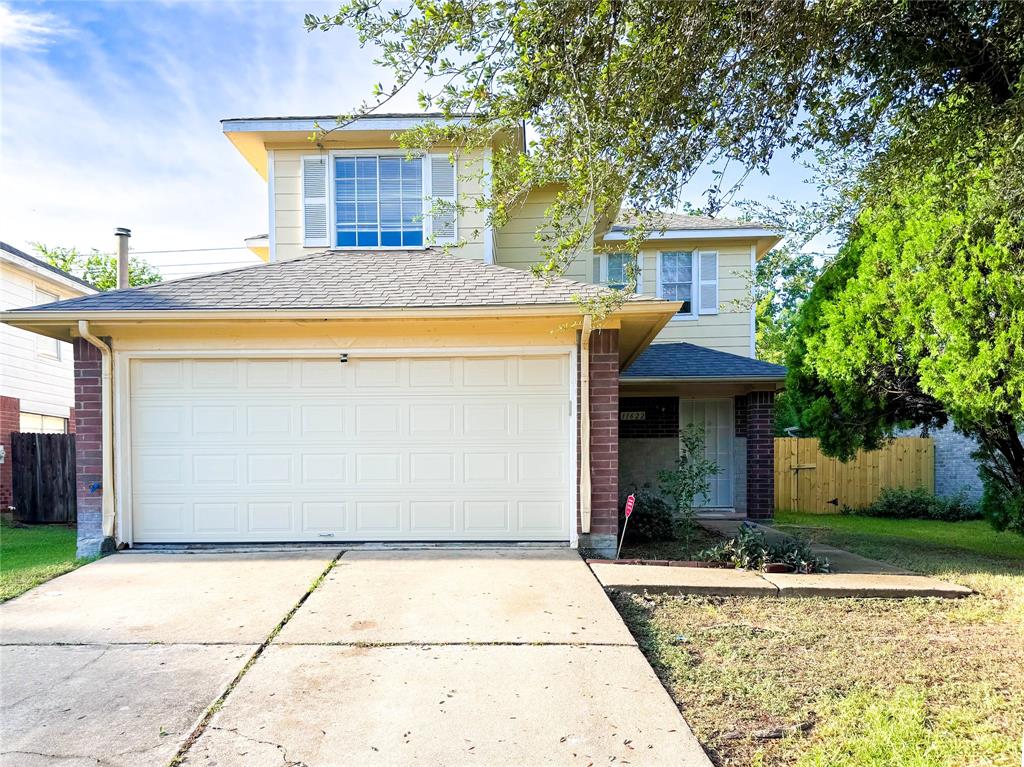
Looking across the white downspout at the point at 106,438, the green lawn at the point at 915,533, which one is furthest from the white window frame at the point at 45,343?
the green lawn at the point at 915,533

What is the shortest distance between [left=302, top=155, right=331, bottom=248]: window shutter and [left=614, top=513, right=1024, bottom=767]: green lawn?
676 centimetres

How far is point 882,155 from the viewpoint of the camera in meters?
4.64

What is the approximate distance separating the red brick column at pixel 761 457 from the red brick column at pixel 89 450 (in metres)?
9.64

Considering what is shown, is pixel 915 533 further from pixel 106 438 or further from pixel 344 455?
pixel 106 438

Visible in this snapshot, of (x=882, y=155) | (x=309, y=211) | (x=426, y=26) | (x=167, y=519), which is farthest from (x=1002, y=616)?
(x=309, y=211)

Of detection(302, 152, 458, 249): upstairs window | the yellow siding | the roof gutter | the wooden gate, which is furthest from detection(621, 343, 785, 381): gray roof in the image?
the wooden gate

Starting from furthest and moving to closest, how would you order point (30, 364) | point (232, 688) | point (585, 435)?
point (30, 364), point (585, 435), point (232, 688)

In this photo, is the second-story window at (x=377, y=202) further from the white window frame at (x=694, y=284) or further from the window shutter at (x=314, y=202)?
the white window frame at (x=694, y=284)

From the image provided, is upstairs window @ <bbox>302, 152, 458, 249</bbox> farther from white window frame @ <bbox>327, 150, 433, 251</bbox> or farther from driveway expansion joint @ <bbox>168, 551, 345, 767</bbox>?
driveway expansion joint @ <bbox>168, 551, 345, 767</bbox>

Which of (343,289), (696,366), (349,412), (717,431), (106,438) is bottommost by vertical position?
(717,431)

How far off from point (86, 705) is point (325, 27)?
3.92m

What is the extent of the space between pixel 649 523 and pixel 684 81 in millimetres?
5401

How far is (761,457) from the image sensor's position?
10617 mm

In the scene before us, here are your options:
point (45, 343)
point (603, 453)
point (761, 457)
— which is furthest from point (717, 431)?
point (45, 343)
